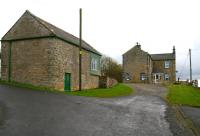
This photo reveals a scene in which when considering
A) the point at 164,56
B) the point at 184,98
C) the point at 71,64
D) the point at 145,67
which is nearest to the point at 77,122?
the point at 184,98

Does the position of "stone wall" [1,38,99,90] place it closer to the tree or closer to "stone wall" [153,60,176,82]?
the tree

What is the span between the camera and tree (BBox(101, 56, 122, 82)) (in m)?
66.2

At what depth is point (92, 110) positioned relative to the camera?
1495cm

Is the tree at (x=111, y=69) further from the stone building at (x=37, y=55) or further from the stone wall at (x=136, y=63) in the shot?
the stone building at (x=37, y=55)

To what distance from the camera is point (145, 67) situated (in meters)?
57.7

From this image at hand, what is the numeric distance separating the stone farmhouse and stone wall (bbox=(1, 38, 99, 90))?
31114 mm

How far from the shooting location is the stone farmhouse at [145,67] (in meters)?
58.3

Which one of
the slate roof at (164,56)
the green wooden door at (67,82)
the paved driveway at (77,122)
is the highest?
the slate roof at (164,56)

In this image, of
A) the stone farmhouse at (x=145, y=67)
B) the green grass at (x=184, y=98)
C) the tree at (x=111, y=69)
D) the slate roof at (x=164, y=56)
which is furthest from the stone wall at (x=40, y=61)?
the slate roof at (x=164, y=56)

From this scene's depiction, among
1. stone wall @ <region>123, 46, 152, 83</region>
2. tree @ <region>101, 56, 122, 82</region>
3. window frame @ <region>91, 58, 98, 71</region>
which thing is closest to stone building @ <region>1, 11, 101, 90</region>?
window frame @ <region>91, 58, 98, 71</region>

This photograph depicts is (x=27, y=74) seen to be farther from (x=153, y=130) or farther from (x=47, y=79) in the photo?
(x=153, y=130)

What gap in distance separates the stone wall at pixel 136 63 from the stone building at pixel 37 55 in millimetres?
30146

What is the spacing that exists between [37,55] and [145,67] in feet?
114

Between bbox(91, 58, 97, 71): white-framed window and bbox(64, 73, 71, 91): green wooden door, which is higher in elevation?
bbox(91, 58, 97, 71): white-framed window
